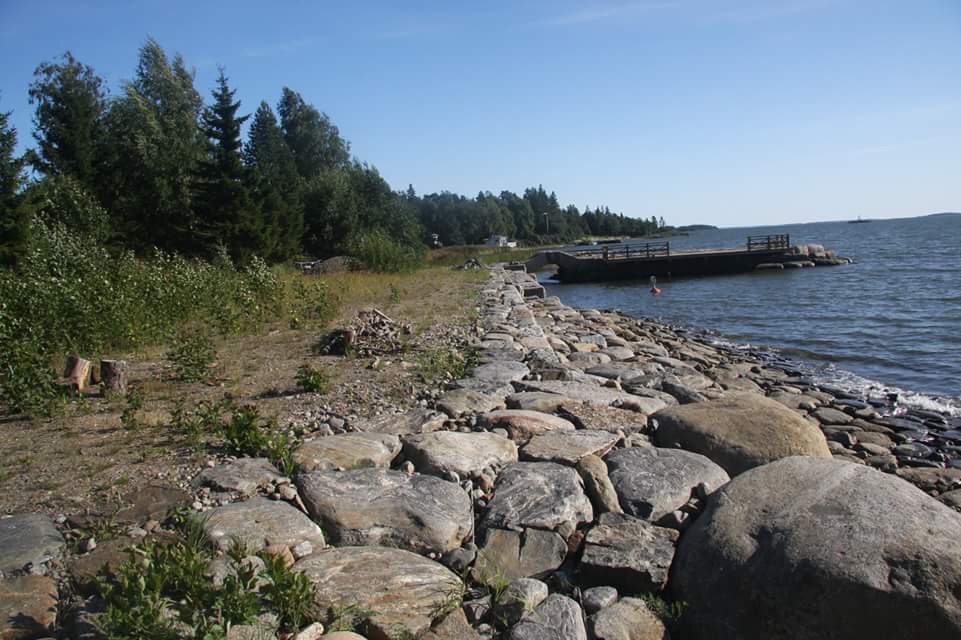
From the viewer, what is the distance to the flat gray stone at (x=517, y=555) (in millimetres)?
2979

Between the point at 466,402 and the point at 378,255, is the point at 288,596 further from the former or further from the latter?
the point at 378,255

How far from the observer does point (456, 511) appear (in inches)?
131

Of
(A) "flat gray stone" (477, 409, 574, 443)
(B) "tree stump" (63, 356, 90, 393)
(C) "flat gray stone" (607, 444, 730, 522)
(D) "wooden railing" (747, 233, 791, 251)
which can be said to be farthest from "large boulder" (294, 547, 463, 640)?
(D) "wooden railing" (747, 233, 791, 251)

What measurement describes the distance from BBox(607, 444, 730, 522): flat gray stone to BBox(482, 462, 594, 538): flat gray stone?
26 centimetres

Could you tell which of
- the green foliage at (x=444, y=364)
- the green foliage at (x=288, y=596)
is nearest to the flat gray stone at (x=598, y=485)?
the green foliage at (x=288, y=596)

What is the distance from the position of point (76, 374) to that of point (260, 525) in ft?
11.0

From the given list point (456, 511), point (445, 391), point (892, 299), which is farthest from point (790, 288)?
point (456, 511)

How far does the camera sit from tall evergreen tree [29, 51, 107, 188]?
26750mm

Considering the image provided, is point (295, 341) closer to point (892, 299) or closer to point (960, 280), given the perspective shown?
point (892, 299)

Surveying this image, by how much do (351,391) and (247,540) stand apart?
2.47 m

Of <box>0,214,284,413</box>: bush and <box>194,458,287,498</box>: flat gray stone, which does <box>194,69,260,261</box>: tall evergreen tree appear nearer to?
<box>0,214,284,413</box>: bush

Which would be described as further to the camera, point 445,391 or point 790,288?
point 790,288

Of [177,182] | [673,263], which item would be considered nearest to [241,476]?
[177,182]

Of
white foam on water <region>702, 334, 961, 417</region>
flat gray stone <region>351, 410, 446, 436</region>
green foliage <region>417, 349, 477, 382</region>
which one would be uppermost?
green foliage <region>417, 349, 477, 382</region>
